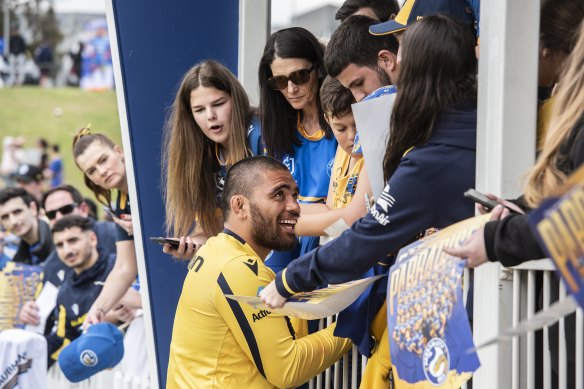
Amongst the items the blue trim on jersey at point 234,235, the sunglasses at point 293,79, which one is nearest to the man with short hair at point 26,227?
the sunglasses at point 293,79

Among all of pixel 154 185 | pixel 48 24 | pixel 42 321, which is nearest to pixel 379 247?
pixel 154 185

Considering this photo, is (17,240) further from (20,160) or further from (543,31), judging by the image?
(20,160)

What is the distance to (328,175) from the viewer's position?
4.43 meters

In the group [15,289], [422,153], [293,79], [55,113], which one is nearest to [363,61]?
[293,79]

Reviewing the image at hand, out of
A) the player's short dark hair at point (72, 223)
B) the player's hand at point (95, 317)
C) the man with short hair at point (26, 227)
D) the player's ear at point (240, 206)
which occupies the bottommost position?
the man with short hair at point (26, 227)

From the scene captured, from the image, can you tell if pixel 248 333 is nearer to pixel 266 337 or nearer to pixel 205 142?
pixel 266 337

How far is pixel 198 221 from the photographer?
4.85m

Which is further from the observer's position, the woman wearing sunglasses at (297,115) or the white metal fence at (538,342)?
the woman wearing sunglasses at (297,115)

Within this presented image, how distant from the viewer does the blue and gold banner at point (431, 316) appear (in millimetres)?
2707

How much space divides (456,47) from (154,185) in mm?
2807

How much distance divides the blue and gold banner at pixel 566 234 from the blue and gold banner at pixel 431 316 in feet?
1.87

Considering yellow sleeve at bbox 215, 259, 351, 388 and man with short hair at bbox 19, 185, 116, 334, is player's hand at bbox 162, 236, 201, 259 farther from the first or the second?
man with short hair at bbox 19, 185, 116, 334

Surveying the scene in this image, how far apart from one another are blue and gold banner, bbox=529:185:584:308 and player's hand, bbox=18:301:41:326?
674 centimetres

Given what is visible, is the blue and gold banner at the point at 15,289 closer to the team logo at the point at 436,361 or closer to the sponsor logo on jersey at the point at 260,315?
the sponsor logo on jersey at the point at 260,315
